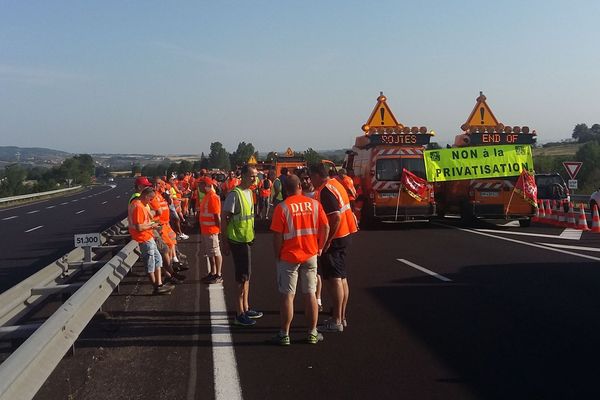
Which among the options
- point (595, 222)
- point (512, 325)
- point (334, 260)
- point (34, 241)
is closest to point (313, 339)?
point (334, 260)

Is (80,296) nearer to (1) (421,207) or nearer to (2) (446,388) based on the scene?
(2) (446,388)

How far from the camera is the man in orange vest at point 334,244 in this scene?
6.91 m

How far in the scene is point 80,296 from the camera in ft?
19.5

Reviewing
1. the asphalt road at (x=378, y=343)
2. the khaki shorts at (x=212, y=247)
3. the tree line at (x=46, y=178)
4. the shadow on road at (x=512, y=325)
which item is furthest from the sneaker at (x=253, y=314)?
the tree line at (x=46, y=178)

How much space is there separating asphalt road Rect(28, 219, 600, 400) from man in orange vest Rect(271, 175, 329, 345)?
1.06 feet

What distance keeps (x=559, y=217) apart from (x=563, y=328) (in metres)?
13.6

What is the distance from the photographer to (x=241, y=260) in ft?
24.1

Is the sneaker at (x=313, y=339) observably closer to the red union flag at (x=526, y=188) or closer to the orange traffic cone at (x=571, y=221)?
the red union flag at (x=526, y=188)

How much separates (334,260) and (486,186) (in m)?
11.7

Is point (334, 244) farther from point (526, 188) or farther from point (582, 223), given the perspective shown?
point (582, 223)

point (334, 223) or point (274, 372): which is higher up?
point (334, 223)

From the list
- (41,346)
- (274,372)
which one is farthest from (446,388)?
(41,346)

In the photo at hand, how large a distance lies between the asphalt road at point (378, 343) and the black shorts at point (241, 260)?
587 millimetres

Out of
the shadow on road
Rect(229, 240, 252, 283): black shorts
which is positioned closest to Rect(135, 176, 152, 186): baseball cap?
Rect(229, 240, 252, 283): black shorts
